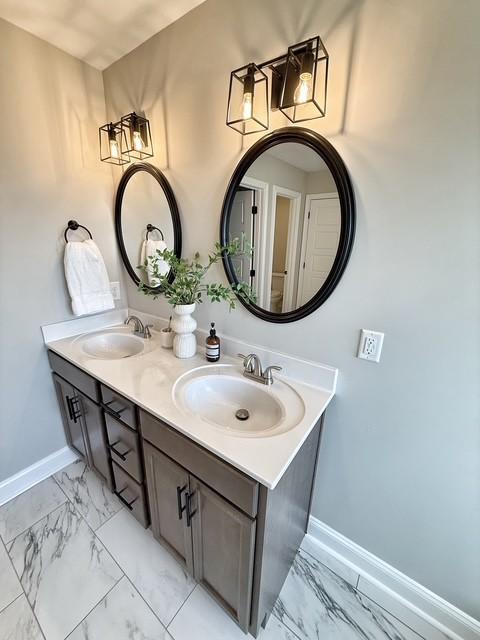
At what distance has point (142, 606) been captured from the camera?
1.15 m

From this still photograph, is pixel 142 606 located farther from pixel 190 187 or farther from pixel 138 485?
pixel 190 187

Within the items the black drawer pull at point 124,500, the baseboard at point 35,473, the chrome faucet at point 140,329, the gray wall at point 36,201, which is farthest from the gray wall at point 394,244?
the baseboard at point 35,473

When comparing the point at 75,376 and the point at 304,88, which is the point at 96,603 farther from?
the point at 304,88

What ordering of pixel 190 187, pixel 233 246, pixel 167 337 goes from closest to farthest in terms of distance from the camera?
1. pixel 233 246
2. pixel 190 187
3. pixel 167 337

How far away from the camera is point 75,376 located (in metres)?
1.48

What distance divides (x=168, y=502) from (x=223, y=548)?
1.01 ft

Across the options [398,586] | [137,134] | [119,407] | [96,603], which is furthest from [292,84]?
[96,603]

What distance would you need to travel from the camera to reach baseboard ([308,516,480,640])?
1075 millimetres

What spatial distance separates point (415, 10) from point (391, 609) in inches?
85.9

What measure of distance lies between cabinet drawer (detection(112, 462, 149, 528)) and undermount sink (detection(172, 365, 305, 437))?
1.75ft

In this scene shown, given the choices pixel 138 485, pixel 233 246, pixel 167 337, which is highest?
pixel 233 246

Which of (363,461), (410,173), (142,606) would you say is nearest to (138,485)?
(142,606)

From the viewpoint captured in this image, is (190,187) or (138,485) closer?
(138,485)

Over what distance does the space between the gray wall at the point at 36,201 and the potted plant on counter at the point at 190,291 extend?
2.05ft
